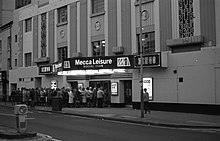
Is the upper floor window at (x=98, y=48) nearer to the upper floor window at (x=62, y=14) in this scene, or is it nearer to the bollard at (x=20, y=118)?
the upper floor window at (x=62, y=14)

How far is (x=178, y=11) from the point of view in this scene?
23797 mm

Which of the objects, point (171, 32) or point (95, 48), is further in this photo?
point (95, 48)

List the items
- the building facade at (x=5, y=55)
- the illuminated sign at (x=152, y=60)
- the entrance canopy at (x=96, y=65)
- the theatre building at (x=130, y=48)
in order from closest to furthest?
the theatre building at (x=130, y=48) < the illuminated sign at (x=152, y=60) < the entrance canopy at (x=96, y=65) < the building facade at (x=5, y=55)

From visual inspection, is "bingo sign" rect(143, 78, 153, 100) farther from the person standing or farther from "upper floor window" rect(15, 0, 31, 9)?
"upper floor window" rect(15, 0, 31, 9)

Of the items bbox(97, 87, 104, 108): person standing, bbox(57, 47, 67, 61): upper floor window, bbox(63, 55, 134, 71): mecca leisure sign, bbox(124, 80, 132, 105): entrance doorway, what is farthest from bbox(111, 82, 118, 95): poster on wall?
bbox(57, 47, 67, 61): upper floor window

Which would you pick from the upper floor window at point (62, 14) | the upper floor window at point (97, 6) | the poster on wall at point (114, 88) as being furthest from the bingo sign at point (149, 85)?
the upper floor window at point (62, 14)

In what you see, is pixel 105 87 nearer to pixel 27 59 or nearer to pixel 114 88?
pixel 114 88

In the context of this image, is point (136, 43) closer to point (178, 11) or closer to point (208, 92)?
point (178, 11)

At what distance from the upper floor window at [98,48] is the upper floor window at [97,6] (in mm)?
2800

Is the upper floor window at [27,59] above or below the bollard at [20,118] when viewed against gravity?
above

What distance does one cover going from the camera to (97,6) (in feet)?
101

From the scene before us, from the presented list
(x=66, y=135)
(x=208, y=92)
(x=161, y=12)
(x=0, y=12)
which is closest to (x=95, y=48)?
(x=161, y=12)

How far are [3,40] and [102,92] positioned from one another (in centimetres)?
2350

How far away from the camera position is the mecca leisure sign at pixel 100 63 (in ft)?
84.4
